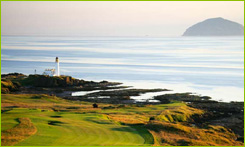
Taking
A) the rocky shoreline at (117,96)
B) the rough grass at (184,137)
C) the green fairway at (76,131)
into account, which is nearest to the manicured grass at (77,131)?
the green fairway at (76,131)

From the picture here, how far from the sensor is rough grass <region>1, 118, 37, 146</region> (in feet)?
77.6

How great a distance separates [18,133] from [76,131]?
4008 millimetres

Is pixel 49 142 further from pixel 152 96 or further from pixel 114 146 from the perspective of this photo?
pixel 152 96

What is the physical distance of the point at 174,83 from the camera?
261 ft

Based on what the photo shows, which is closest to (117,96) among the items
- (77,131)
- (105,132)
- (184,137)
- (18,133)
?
(184,137)

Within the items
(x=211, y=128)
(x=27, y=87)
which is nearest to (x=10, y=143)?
(x=211, y=128)

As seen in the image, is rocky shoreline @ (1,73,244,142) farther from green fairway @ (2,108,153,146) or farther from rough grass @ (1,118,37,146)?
rough grass @ (1,118,37,146)

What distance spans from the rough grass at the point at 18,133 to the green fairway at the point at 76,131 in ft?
1.39

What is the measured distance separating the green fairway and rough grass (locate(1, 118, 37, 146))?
1.39ft

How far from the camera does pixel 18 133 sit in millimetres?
25453

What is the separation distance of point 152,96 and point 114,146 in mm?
38350

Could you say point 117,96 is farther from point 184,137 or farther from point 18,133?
point 18,133

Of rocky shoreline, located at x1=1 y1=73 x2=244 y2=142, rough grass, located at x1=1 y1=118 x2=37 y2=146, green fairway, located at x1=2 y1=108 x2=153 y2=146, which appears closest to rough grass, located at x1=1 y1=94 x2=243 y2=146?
green fairway, located at x1=2 y1=108 x2=153 y2=146

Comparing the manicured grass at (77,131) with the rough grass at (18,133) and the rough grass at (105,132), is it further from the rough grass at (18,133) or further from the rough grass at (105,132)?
the rough grass at (18,133)
